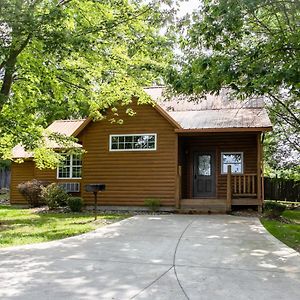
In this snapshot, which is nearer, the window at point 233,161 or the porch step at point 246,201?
the porch step at point 246,201

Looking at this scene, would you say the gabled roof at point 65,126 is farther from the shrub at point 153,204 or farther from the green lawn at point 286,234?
the green lawn at point 286,234

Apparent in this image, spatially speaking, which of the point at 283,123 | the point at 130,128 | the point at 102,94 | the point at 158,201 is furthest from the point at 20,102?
the point at 283,123

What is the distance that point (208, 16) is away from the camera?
7.91 meters

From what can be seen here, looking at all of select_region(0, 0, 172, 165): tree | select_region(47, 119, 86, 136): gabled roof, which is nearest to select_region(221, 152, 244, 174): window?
select_region(0, 0, 172, 165): tree

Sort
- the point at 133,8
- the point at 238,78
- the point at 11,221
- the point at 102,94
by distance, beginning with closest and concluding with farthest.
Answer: the point at 238,78
the point at 133,8
the point at 11,221
the point at 102,94

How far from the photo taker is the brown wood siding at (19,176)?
20.0m

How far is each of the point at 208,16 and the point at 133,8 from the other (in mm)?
4194

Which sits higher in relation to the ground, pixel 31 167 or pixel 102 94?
pixel 102 94

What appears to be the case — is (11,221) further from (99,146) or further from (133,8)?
(133,8)

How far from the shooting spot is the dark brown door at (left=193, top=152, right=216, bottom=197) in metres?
16.9

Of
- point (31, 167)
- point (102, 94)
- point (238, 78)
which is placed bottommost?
point (31, 167)

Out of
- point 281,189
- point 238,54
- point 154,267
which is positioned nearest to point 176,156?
point 238,54

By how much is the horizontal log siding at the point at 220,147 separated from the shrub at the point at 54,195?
5.25 meters

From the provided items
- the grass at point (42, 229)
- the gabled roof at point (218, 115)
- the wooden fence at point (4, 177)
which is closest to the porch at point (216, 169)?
the gabled roof at point (218, 115)
